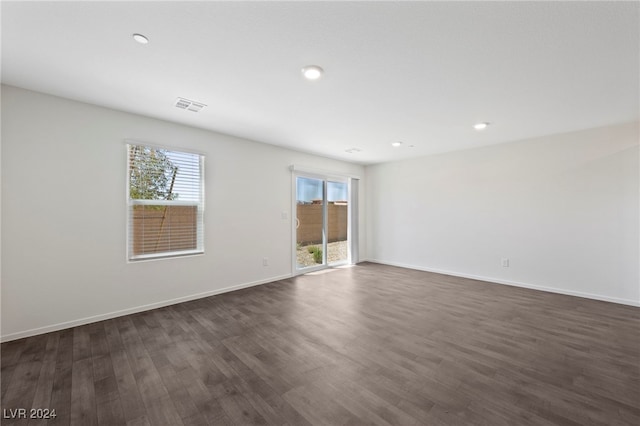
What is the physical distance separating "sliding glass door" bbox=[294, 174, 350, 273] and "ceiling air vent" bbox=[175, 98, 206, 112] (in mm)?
2324

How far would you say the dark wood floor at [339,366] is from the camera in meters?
1.60

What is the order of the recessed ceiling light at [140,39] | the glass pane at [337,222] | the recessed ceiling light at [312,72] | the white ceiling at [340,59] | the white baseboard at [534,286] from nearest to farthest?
the white ceiling at [340,59] < the recessed ceiling light at [140,39] < the recessed ceiling light at [312,72] < the white baseboard at [534,286] < the glass pane at [337,222]

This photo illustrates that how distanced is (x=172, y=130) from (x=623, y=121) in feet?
19.9

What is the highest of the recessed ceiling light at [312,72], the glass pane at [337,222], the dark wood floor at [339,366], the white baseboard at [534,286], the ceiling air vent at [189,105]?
the ceiling air vent at [189,105]

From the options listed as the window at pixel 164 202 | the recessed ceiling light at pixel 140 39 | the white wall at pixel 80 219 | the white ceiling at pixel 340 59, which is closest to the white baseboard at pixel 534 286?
the white ceiling at pixel 340 59

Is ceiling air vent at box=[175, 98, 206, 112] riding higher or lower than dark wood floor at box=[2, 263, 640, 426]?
higher

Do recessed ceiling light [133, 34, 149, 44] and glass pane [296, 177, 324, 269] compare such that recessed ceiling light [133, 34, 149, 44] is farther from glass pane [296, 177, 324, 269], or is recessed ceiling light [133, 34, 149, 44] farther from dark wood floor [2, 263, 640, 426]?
glass pane [296, 177, 324, 269]

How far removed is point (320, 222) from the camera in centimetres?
568

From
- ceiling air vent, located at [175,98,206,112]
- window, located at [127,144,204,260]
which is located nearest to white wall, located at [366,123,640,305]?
window, located at [127,144,204,260]

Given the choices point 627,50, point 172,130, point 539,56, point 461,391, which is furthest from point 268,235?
point 627,50

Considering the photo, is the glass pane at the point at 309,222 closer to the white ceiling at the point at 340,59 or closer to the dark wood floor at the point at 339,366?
the dark wood floor at the point at 339,366

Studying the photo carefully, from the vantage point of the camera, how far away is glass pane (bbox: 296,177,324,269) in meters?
5.22

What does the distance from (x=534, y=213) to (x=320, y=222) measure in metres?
3.80

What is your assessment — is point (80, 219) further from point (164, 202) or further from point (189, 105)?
point (189, 105)
